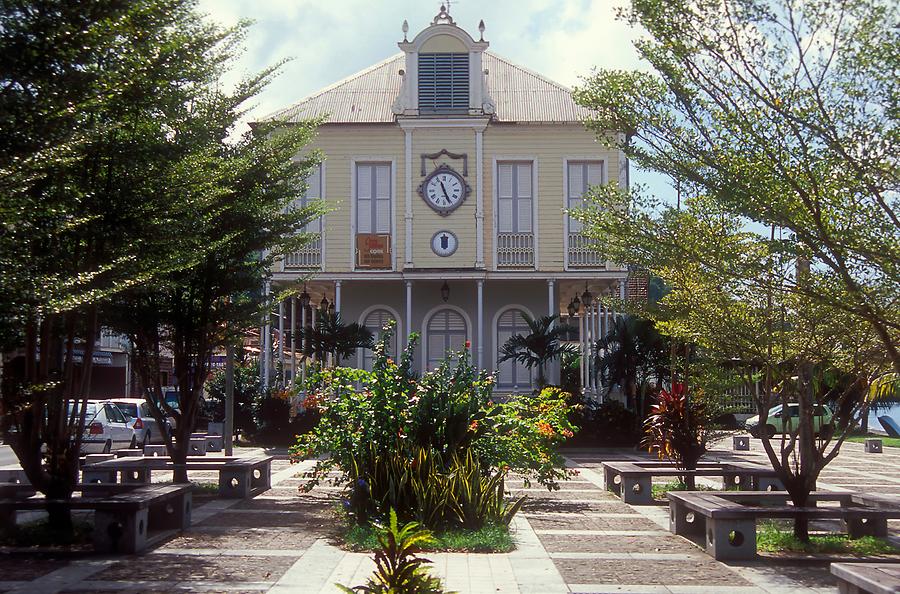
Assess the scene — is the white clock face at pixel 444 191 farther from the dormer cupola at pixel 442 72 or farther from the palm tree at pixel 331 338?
the palm tree at pixel 331 338

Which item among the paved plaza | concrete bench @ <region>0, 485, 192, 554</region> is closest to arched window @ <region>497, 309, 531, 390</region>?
the paved plaza

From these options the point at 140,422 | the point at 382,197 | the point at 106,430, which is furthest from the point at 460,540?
the point at 382,197

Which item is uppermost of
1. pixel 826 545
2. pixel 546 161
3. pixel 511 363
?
pixel 546 161

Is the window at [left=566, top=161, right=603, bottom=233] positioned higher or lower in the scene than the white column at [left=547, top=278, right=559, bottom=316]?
higher

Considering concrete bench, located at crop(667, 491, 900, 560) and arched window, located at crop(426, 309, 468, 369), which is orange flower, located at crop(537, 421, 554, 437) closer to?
concrete bench, located at crop(667, 491, 900, 560)

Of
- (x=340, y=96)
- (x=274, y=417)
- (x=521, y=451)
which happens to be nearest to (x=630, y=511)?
(x=521, y=451)

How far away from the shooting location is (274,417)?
26.9 metres

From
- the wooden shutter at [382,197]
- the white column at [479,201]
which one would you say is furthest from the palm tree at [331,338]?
the white column at [479,201]

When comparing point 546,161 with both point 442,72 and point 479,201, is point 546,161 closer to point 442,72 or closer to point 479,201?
point 479,201

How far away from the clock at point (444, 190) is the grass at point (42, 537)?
19266 millimetres

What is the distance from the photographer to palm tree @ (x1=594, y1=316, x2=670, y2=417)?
2634cm

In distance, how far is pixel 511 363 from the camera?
29.5 m

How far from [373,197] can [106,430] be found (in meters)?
9.69

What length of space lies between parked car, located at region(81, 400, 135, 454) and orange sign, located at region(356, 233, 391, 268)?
25.0ft
